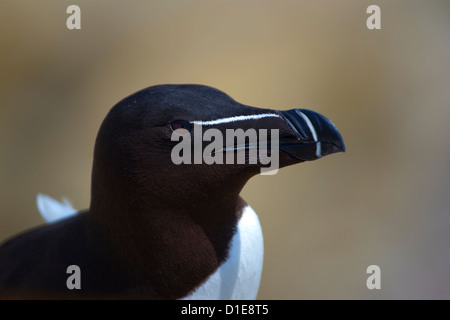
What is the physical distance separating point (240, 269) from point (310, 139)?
23.2 inches

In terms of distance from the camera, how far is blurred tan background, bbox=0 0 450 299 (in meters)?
4.67

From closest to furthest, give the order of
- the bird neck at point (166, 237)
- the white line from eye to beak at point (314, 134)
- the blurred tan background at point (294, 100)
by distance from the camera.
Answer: the white line from eye to beak at point (314, 134) → the bird neck at point (166, 237) → the blurred tan background at point (294, 100)

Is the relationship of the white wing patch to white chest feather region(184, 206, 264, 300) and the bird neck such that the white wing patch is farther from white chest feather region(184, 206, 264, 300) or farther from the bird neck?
white chest feather region(184, 206, 264, 300)

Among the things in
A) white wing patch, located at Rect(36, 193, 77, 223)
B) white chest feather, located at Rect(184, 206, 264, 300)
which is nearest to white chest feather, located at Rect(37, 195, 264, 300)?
white chest feather, located at Rect(184, 206, 264, 300)

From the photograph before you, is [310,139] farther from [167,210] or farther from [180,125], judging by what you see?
[167,210]

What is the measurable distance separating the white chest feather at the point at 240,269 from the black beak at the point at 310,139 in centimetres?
42

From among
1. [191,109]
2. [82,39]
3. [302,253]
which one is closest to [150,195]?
[191,109]

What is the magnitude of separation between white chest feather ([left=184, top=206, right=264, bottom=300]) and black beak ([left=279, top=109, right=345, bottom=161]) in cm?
42

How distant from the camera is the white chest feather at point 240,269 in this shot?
2104 millimetres

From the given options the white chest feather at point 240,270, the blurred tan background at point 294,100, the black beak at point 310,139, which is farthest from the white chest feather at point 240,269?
the blurred tan background at point 294,100

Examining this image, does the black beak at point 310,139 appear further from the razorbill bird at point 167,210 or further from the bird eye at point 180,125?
the bird eye at point 180,125

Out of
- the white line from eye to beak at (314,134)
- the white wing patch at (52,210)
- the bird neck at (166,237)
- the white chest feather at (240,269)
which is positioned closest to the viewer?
the white line from eye to beak at (314,134)

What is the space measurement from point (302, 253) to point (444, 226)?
1205 mm

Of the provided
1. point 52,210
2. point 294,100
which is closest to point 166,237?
point 52,210
